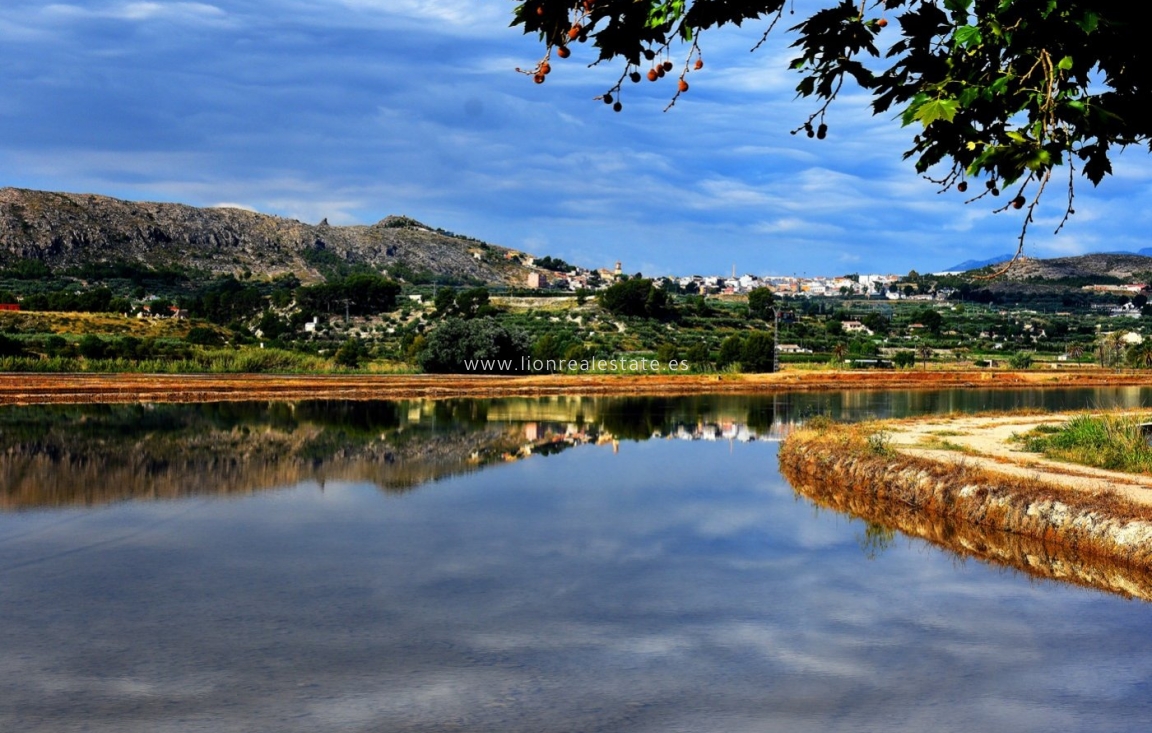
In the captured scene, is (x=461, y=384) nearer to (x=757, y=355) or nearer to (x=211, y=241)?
(x=757, y=355)

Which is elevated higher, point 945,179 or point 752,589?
point 945,179

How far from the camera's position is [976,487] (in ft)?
57.5

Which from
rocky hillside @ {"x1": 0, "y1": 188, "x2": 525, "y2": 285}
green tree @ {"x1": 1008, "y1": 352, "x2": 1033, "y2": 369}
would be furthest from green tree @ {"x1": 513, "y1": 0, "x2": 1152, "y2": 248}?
rocky hillside @ {"x1": 0, "y1": 188, "x2": 525, "y2": 285}

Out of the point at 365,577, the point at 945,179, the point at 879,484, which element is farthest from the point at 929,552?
the point at 945,179

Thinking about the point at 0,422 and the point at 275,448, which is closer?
the point at 275,448

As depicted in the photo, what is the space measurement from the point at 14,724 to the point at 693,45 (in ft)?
21.8

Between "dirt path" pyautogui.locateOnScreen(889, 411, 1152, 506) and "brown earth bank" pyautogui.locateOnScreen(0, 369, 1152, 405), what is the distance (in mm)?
20768

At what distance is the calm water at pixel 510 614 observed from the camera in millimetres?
8766

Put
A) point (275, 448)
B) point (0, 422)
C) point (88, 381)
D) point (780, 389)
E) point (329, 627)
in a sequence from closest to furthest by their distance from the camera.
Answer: point (329, 627), point (275, 448), point (0, 422), point (88, 381), point (780, 389)

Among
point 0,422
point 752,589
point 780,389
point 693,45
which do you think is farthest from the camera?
point 780,389

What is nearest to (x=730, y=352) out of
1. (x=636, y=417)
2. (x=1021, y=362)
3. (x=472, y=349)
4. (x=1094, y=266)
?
(x=1021, y=362)

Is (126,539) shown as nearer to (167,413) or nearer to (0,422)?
(0,422)

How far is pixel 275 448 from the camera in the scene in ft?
87.5

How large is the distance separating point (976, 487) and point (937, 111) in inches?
553
